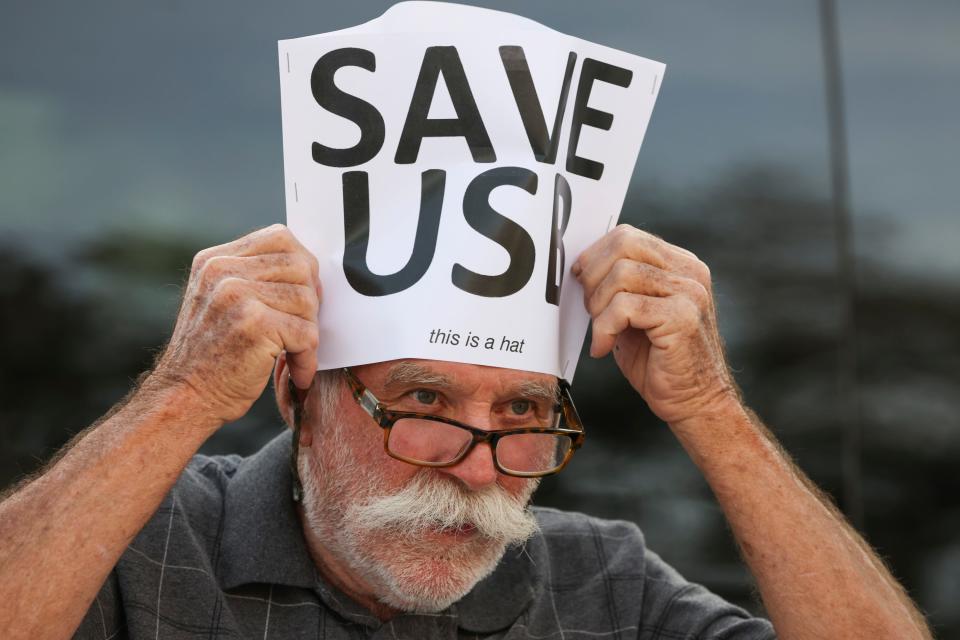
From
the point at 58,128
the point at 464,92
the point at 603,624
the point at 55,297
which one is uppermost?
the point at 464,92

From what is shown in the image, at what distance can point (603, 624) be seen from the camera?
2797 mm

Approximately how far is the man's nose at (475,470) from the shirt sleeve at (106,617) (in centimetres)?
59

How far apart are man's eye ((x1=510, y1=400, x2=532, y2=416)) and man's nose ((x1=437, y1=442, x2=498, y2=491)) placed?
0.40 feet

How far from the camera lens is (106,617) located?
2.43 metres

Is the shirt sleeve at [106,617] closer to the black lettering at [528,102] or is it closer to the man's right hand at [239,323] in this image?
the man's right hand at [239,323]

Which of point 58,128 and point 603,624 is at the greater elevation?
point 58,128

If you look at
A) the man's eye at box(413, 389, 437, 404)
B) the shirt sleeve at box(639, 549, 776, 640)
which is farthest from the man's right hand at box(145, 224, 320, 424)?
the shirt sleeve at box(639, 549, 776, 640)

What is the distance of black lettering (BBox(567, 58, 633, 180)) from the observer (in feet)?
8.18

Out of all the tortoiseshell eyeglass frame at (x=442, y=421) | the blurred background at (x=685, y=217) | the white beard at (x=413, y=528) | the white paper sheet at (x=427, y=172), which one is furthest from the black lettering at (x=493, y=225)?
the blurred background at (x=685, y=217)

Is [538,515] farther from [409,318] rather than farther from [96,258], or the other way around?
[96,258]

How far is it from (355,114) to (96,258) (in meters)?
0.83

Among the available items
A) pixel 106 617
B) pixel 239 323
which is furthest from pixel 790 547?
pixel 106 617

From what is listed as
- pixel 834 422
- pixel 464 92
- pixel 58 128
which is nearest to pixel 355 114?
pixel 464 92

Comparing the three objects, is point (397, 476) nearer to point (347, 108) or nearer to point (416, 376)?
point (416, 376)
